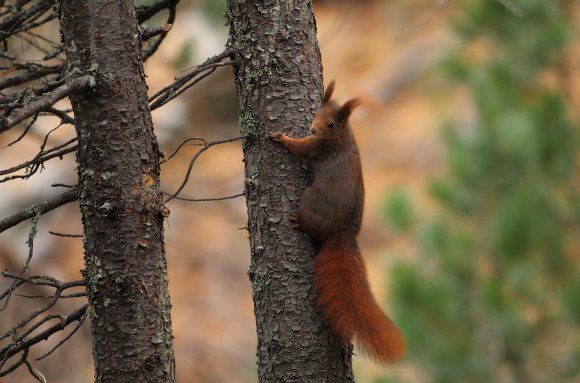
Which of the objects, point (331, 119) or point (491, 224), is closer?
point (331, 119)

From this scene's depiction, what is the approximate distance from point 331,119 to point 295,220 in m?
0.43

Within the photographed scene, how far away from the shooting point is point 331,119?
8.87 ft

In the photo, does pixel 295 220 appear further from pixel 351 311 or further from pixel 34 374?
pixel 34 374

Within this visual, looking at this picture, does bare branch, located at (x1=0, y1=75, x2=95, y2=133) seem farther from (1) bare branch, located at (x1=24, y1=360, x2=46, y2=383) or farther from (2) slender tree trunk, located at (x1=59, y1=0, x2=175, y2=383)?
(1) bare branch, located at (x1=24, y1=360, x2=46, y2=383)

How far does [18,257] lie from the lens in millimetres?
6238

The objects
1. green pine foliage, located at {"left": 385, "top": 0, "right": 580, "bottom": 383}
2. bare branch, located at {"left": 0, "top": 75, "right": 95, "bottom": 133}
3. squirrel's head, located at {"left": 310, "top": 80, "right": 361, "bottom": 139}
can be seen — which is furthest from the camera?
green pine foliage, located at {"left": 385, "top": 0, "right": 580, "bottom": 383}

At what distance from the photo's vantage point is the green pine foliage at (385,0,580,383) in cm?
528

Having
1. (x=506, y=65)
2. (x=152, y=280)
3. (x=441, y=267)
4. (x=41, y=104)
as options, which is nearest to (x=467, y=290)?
(x=441, y=267)

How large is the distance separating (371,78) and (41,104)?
9758mm

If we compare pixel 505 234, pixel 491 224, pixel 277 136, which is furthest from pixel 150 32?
pixel 491 224

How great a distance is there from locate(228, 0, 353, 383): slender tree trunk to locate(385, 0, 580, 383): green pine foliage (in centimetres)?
296

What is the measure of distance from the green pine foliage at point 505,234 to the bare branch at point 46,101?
3.66 m

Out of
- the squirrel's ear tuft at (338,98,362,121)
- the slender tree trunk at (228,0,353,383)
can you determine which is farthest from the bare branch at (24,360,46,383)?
the squirrel's ear tuft at (338,98,362,121)

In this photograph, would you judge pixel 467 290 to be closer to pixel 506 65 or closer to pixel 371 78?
pixel 506 65
